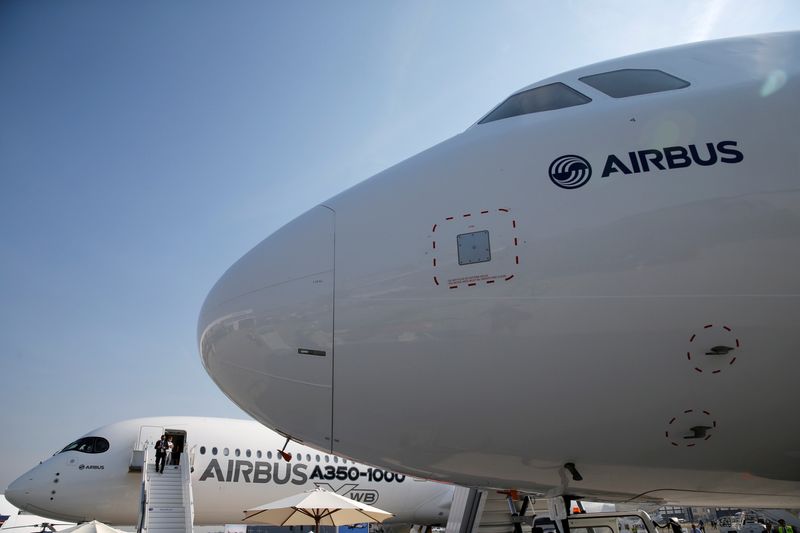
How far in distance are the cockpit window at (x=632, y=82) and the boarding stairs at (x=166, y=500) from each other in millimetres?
14285

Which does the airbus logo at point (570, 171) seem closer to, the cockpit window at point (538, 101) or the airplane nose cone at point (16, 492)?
the cockpit window at point (538, 101)

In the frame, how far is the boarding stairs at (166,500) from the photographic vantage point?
1421 centimetres

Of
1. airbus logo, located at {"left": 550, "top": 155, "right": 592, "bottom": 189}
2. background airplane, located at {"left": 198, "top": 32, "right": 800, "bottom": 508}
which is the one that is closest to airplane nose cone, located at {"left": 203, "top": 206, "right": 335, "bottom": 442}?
background airplane, located at {"left": 198, "top": 32, "right": 800, "bottom": 508}

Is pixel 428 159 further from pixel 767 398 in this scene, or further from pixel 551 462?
pixel 767 398

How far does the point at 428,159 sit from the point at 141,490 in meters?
14.3

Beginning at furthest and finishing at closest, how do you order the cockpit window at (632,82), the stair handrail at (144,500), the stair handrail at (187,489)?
the stair handrail at (187,489) → the stair handrail at (144,500) → the cockpit window at (632,82)

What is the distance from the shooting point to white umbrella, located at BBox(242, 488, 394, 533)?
1280 cm

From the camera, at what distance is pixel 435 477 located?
12.2 ft

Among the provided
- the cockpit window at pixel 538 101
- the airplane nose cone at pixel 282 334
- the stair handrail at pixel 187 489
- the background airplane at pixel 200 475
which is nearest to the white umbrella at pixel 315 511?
the background airplane at pixel 200 475

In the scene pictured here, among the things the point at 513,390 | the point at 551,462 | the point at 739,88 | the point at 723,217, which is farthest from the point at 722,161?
the point at 551,462

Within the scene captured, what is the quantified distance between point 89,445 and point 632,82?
16833 mm

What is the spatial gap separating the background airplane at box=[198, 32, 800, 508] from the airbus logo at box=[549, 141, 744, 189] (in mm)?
12

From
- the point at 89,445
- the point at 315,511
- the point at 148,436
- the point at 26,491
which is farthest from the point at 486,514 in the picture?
the point at 26,491

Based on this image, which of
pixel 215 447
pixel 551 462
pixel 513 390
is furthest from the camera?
pixel 215 447
